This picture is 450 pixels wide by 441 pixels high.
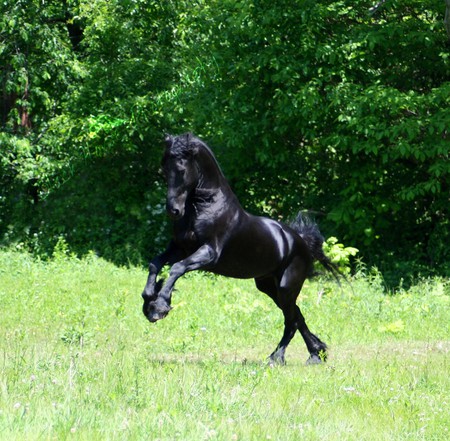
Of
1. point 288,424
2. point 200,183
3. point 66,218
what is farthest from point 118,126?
point 288,424

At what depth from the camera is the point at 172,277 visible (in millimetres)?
7707

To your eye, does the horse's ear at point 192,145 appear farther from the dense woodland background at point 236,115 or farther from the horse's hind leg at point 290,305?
the dense woodland background at point 236,115

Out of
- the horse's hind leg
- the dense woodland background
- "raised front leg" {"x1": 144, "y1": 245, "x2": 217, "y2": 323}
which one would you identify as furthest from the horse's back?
the dense woodland background

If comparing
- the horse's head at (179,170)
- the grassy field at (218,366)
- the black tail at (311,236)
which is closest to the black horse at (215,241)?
the horse's head at (179,170)

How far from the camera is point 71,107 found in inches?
793

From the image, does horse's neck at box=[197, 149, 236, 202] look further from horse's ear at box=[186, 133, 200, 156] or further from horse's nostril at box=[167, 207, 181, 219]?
horse's nostril at box=[167, 207, 181, 219]

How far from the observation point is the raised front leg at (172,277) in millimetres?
7559

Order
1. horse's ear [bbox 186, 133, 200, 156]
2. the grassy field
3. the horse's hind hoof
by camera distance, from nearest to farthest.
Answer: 1. the grassy field
2. horse's ear [bbox 186, 133, 200, 156]
3. the horse's hind hoof

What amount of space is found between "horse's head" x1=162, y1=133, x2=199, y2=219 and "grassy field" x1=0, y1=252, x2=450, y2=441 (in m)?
1.37

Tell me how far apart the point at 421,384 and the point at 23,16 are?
49.4 ft

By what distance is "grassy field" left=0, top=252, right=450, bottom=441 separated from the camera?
5.58 meters

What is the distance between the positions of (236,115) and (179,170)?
32.0ft

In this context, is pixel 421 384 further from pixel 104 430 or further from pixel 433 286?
pixel 433 286

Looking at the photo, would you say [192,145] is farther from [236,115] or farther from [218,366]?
[236,115]
